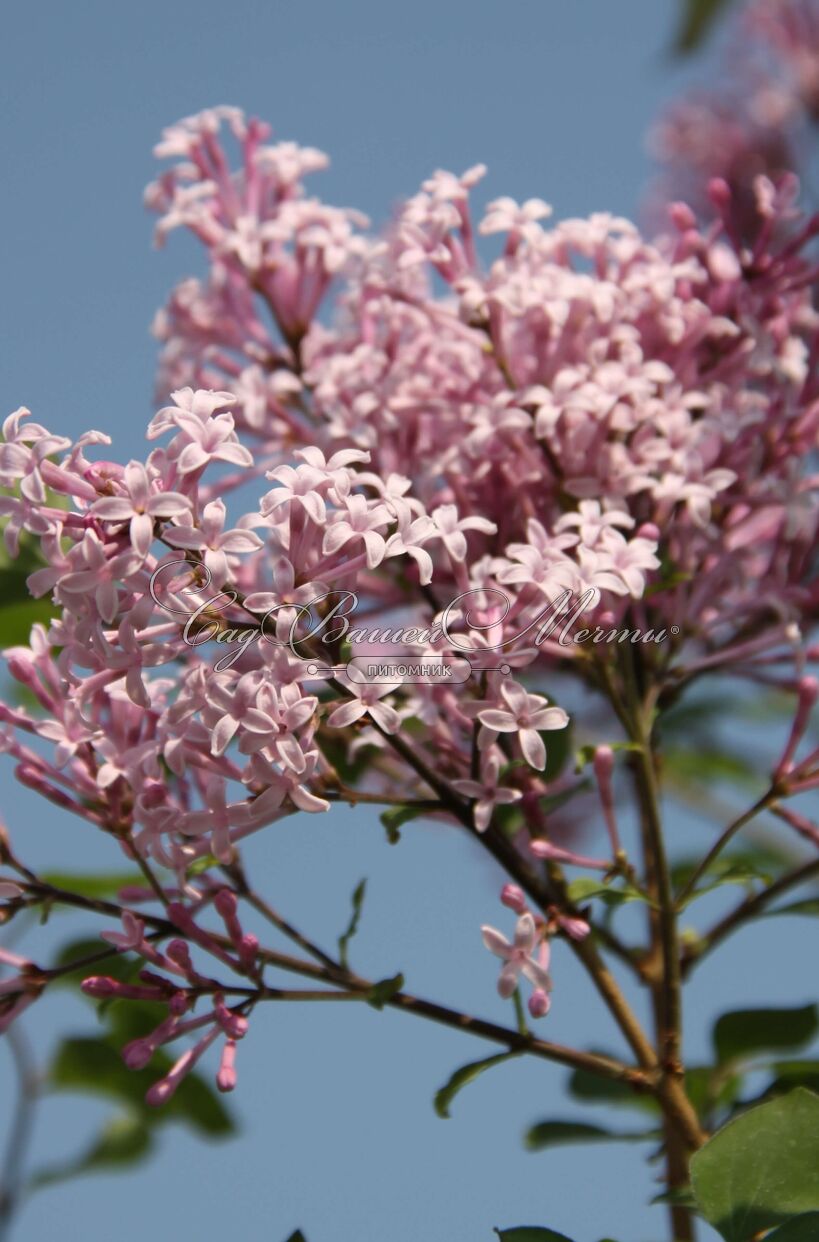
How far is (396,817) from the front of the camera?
1568 millimetres

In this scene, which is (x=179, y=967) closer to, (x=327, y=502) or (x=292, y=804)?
→ (x=292, y=804)

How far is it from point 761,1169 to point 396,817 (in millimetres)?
504

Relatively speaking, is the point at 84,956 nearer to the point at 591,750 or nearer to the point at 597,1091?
the point at 591,750

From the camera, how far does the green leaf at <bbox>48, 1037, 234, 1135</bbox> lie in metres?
2.62

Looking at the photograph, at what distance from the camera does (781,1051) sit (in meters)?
2.19

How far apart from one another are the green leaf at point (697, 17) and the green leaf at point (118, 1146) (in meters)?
2.19

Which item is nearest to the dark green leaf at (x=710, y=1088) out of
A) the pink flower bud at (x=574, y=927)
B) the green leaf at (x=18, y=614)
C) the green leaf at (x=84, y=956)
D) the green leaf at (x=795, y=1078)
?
the green leaf at (x=795, y=1078)

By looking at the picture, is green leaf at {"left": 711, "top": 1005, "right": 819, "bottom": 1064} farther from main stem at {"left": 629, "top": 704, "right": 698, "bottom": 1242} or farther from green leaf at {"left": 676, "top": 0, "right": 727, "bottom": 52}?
green leaf at {"left": 676, "top": 0, "right": 727, "bottom": 52}

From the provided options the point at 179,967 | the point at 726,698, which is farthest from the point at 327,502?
the point at 726,698

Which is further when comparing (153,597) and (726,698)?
(726,698)

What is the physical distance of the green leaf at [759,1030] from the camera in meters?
2.17

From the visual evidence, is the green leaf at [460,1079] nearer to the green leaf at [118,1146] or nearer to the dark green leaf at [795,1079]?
the dark green leaf at [795,1079]

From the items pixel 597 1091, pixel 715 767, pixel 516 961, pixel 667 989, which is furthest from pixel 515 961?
pixel 715 767

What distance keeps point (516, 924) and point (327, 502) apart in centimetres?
47
